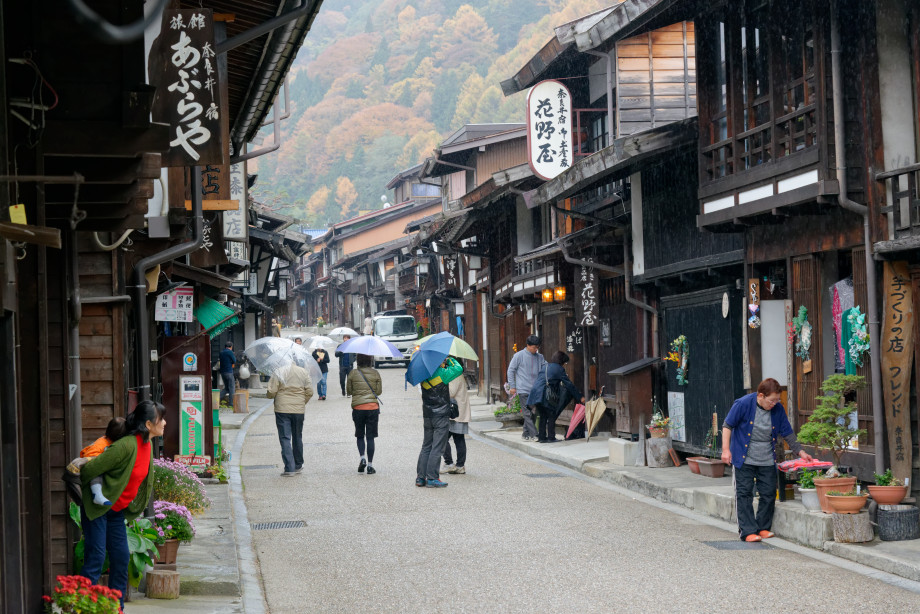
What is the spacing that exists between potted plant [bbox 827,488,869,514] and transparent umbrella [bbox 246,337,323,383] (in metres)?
8.96

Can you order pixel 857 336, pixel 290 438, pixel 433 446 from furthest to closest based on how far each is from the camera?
pixel 290 438, pixel 433 446, pixel 857 336

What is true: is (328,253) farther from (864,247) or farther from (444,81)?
(864,247)

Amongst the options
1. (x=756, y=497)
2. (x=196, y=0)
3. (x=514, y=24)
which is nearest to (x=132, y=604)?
(x=196, y=0)

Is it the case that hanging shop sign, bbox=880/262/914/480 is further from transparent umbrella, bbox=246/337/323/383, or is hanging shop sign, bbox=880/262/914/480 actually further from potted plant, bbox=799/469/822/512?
transparent umbrella, bbox=246/337/323/383

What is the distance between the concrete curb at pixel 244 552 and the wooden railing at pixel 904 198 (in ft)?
24.2

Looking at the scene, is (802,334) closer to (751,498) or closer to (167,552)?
(751,498)

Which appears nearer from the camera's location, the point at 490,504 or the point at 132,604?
the point at 132,604

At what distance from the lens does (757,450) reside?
1153cm

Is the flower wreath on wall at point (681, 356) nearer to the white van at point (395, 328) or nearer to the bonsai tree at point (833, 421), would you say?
the bonsai tree at point (833, 421)

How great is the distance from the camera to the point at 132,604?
8.59 m

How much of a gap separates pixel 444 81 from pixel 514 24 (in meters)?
14.0

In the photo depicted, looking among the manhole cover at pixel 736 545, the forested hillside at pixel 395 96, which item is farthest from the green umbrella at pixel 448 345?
the forested hillside at pixel 395 96

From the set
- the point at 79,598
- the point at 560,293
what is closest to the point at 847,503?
the point at 79,598

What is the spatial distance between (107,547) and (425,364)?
27.7ft
